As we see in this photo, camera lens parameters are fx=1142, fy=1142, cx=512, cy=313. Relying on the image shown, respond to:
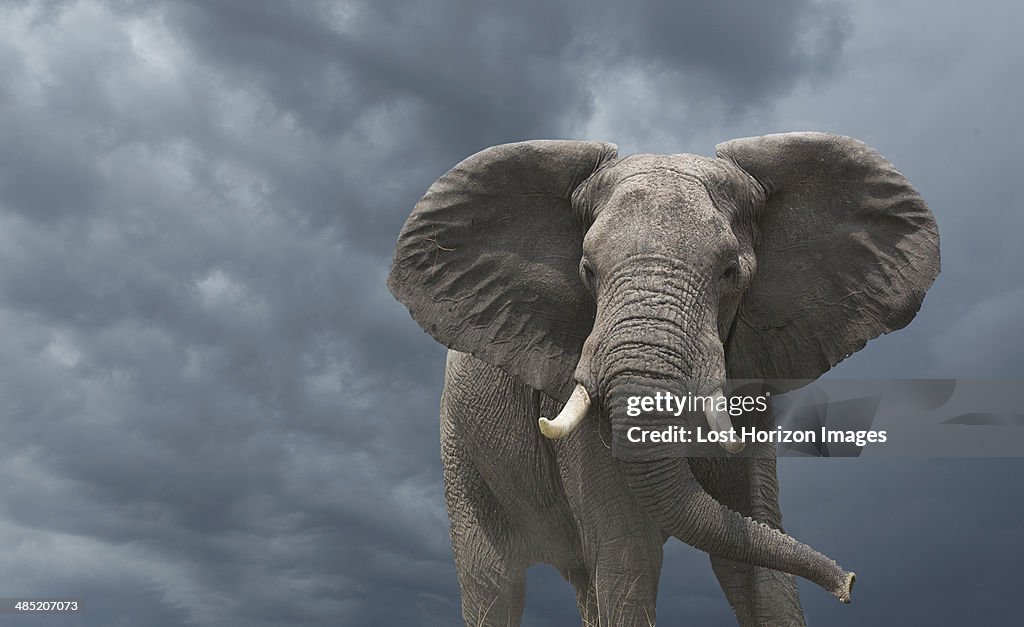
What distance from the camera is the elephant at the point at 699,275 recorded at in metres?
7.83

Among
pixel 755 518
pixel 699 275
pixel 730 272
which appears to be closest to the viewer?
pixel 699 275

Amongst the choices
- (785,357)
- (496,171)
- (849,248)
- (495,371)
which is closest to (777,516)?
(785,357)

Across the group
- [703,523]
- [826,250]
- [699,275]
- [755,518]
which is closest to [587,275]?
[699,275]

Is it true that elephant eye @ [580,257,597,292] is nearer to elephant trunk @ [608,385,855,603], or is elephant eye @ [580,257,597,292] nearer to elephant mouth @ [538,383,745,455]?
elephant mouth @ [538,383,745,455]

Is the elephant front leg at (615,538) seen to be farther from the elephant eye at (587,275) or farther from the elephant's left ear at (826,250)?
the elephant's left ear at (826,250)

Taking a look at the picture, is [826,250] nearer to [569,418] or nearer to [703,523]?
[703,523]

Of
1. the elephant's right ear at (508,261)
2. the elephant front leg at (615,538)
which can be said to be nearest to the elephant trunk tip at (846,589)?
the elephant front leg at (615,538)

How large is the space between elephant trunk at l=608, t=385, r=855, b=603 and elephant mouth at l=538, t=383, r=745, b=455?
1.66ft

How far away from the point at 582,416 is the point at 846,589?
2066 mm

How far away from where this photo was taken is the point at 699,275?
302 inches

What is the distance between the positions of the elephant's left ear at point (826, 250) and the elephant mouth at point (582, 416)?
5.14 ft

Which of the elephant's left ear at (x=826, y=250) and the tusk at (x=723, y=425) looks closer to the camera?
the tusk at (x=723, y=425)

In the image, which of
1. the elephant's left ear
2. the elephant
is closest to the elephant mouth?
the elephant

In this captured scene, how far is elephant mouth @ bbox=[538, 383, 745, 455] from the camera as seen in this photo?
7.24 meters
